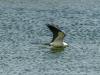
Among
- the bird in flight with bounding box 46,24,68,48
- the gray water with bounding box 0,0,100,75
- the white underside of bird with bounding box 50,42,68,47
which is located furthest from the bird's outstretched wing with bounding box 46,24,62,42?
the gray water with bounding box 0,0,100,75

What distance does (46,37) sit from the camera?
28.3 meters

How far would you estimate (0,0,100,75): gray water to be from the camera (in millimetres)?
22406

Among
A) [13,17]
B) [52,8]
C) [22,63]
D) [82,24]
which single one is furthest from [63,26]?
[22,63]

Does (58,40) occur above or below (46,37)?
above

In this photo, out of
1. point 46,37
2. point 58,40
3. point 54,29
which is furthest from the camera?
point 46,37

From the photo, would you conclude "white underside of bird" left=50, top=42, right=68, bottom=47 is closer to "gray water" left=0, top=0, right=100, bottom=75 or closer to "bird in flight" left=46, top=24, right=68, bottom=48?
"bird in flight" left=46, top=24, right=68, bottom=48

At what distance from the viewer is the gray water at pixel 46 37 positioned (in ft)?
73.5

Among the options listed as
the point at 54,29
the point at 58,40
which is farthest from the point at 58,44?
the point at 54,29

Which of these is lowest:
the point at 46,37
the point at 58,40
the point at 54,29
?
the point at 46,37

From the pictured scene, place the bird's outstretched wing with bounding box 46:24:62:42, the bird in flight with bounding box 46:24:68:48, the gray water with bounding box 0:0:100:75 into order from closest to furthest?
1. the gray water with bounding box 0:0:100:75
2. the bird's outstretched wing with bounding box 46:24:62:42
3. the bird in flight with bounding box 46:24:68:48

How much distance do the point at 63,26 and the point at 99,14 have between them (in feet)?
14.2

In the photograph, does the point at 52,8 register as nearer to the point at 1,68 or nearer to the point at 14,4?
A: the point at 14,4

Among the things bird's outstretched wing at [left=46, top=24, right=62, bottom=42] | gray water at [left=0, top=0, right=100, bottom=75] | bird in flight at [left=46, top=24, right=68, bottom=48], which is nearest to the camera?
gray water at [left=0, top=0, right=100, bottom=75]

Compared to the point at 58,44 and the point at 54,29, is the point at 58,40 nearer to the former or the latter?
the point at 58,44
